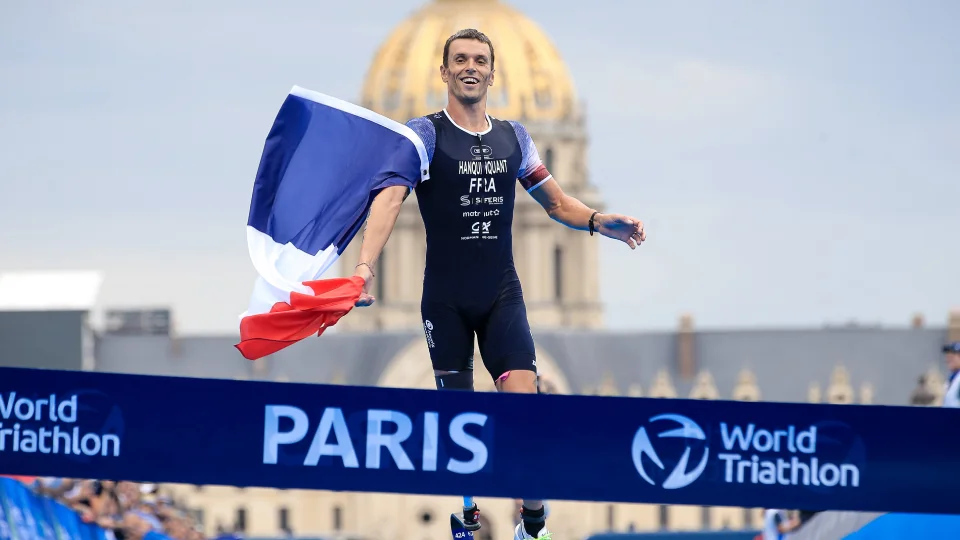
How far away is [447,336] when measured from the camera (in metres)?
10.5

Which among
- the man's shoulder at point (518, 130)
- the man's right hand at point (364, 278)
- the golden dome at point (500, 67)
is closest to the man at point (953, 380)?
the man's shoulder at point (518, 130)

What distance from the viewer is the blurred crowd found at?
618 inches

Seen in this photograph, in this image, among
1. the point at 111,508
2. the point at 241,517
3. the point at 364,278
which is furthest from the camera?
the point at 241,517

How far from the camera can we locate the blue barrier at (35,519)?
14.3 m

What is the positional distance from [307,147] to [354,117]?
285 millimetres

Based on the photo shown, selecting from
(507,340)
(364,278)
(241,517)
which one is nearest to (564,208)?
(507,340)

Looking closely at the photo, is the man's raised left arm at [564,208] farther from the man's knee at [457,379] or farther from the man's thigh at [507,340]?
the man's knee at [457,379]

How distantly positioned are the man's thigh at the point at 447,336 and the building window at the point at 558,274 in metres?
124

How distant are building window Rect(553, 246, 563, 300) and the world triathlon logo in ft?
409

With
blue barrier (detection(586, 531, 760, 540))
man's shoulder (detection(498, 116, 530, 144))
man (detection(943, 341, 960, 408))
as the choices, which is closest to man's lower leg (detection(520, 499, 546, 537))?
man's shoulder (detection(498, 116, 530, 144))

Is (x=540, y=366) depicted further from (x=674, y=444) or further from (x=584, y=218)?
(x=674, y=444)

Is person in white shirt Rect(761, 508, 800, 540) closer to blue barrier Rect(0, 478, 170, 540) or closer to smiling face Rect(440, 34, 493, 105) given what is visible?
blue barrier Rect(0, 478, 170, 540)

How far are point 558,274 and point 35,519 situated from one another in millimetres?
121728

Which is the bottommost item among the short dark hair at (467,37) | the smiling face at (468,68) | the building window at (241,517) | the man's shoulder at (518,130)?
the building window at (241,517)
